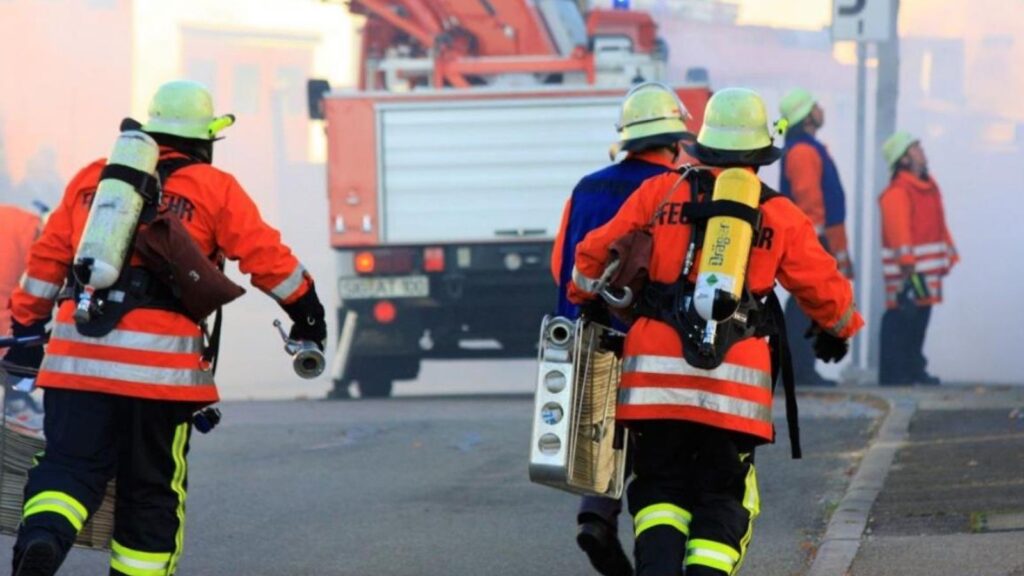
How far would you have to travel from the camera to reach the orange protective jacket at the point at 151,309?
5469 millimetres

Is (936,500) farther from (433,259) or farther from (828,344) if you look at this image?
(433,259)

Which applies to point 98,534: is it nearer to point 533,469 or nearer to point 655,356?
point 533,469

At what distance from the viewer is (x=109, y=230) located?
5.39m

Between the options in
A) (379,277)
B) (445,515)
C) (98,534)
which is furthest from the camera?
(379,277)

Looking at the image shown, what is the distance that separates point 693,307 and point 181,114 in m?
1.54

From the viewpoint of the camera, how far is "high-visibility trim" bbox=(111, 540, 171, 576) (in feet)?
17.9

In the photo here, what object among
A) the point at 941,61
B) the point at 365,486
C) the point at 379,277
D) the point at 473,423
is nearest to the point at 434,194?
the point at 379,277

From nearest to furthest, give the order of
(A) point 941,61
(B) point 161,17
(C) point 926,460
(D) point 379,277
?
(C) point 926,460 < (D) point 379,277 < (A) point 941,61 < (B) point 161,17

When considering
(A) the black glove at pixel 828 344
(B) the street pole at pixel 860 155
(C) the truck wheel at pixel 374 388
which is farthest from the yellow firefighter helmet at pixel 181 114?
(B) the street pole at pixel 860 155

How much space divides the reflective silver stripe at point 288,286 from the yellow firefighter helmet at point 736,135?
43.9 inches

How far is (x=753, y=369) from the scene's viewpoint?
206 inches

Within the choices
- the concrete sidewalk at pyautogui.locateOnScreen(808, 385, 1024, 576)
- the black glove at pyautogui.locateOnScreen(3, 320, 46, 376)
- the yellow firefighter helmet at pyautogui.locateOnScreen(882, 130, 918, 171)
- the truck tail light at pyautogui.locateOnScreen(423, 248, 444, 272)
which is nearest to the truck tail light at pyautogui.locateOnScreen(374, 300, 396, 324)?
the truck tail light at pyautogui.locateOnScreen(423, 248, 444, 272)

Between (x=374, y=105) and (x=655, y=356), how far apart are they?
30.2 ft

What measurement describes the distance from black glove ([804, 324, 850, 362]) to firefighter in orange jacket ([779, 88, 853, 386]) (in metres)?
8.26
